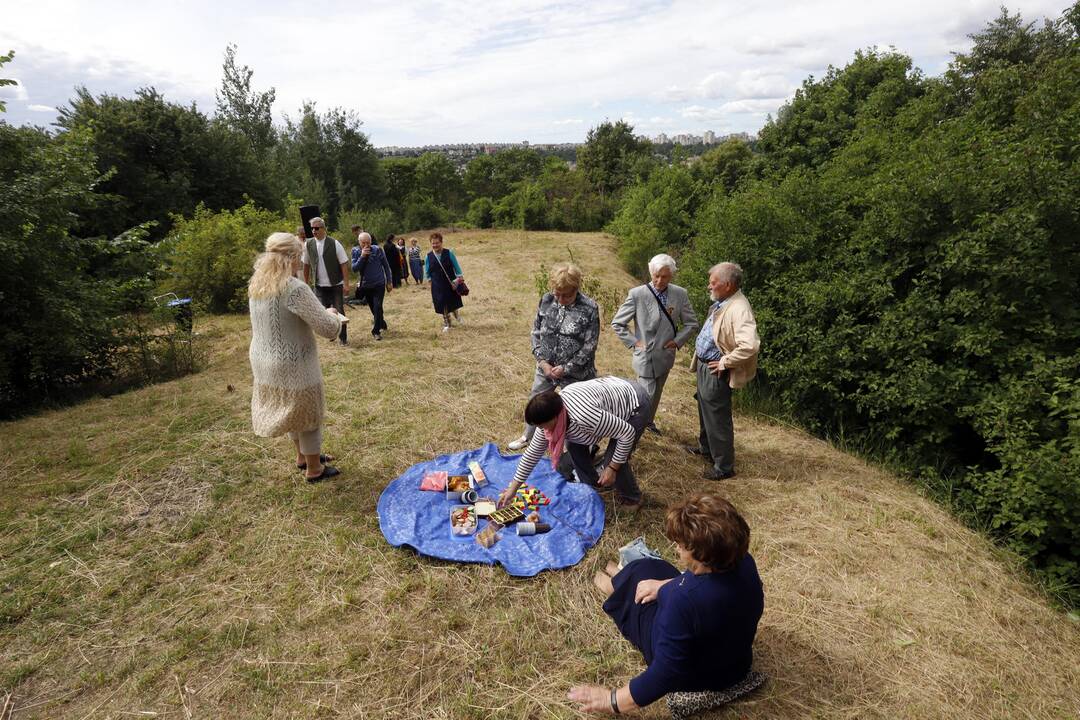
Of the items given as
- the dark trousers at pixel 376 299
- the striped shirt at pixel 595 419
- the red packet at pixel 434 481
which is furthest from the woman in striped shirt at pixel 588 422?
the dark trousers at pixel 376 299

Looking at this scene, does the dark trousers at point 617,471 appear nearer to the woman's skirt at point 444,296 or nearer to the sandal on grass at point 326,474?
the sandal on grass at point 326,474

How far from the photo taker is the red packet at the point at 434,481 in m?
4.32

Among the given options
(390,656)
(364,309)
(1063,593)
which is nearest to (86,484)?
(390,656)

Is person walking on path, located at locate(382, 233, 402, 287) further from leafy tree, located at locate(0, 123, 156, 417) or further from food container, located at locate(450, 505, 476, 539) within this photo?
food container, located at locate(450, 505, 476, 539)

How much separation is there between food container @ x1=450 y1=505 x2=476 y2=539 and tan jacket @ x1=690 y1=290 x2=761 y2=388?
2351 millimetres

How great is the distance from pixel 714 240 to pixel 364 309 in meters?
7.31

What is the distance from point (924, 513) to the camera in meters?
4.26

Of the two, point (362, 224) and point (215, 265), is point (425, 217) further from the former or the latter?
point (215, 265)

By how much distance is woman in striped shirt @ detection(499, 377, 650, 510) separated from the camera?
132 inches

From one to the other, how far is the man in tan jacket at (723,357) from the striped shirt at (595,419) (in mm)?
920

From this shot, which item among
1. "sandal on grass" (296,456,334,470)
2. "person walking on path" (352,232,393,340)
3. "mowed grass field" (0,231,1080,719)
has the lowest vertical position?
"mowed grass field" (0,231,1080,719)

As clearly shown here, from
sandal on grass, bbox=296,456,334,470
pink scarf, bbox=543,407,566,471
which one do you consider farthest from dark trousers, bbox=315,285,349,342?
pink scarf, bbox=543,407,566,471

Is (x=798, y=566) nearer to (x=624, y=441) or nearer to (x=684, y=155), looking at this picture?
(x=624, y=441)

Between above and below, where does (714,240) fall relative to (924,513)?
above
